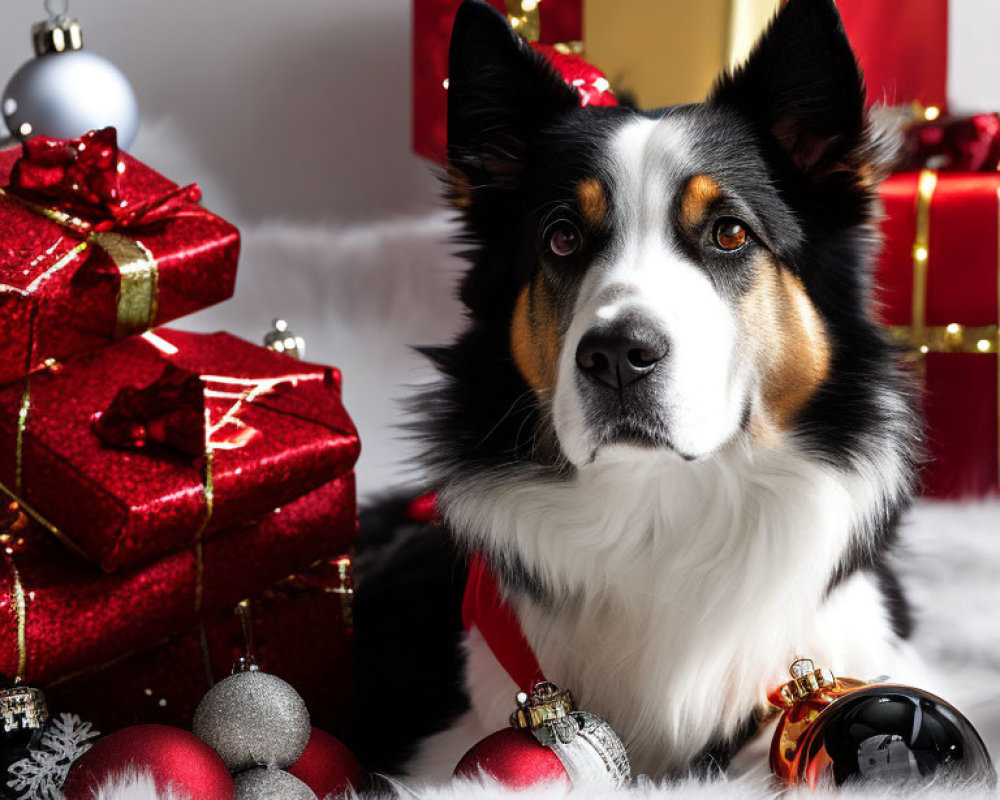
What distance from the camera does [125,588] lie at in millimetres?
1484

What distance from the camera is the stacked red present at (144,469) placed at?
4.71 feet

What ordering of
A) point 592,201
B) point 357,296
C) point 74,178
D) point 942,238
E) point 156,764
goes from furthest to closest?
point 357,296, point 942,238, point 74,178, point 592,201, point 156,764

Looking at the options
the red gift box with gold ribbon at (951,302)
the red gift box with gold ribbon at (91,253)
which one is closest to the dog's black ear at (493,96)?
the red gift box with gold ribbon at (91,253)

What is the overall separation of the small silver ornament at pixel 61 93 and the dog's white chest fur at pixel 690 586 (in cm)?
109

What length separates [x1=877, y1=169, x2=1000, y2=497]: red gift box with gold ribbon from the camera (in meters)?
2.15

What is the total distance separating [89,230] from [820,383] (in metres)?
1.00

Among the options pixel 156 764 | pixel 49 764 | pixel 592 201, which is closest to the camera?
pixel 156 764

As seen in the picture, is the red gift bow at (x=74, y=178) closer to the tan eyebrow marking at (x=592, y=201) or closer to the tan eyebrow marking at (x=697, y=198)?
the tan eyebrow marking at (x=592, y=201)

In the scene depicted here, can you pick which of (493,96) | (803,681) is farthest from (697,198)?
(803,681)

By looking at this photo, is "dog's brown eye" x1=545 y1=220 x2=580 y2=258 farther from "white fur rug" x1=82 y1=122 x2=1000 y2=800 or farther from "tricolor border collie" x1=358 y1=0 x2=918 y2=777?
"white fur rug" x1=82 y1=122 x2=1000 y2=800

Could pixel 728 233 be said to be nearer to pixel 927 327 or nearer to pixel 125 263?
pixel 125 263

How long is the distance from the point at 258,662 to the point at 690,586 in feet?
2.10

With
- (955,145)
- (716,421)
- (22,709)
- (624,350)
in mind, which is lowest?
(22,709)

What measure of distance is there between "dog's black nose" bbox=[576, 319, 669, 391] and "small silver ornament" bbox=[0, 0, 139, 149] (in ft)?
3.90
